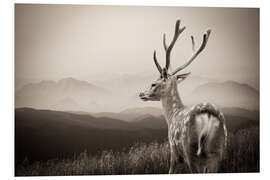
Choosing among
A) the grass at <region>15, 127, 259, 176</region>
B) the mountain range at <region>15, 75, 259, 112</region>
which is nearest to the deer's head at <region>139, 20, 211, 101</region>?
the mountain range at <region>15, 75, 259, 112</region>

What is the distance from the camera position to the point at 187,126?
5.05 m

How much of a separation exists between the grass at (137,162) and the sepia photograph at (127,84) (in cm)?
1

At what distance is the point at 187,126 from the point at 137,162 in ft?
2.76

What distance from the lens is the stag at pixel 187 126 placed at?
5.02 metres

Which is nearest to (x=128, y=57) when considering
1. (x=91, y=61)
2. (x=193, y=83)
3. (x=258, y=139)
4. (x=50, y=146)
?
(x=91, y=61)

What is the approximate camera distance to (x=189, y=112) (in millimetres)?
5090

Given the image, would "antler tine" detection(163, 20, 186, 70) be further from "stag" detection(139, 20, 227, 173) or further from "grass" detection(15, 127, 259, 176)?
"grass" detection(15, 127, 259, 176)

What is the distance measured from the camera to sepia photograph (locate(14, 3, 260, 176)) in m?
5.43

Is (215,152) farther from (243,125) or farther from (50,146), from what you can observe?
(50,146)

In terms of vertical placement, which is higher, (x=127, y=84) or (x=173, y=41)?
(x=173, y=41)

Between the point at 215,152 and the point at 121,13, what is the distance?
6.30ft

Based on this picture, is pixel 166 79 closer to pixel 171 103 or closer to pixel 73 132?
pixel 171 103

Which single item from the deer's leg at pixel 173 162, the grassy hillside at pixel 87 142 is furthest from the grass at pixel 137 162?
the deer's leg at pixel 173 162
